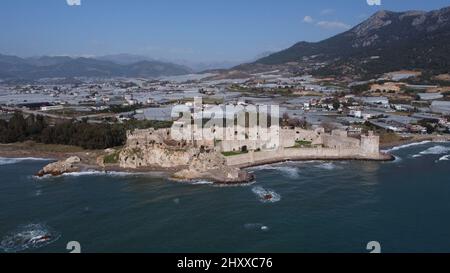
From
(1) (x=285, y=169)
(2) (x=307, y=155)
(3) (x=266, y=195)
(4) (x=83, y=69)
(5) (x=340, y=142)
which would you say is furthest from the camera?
(4) (x=83, y=69)

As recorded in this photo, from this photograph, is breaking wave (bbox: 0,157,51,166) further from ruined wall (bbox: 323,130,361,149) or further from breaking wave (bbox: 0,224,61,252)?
ruined wall (bbox: 323,130,361,149)

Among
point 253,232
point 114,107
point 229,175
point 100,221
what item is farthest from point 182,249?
point 114,107

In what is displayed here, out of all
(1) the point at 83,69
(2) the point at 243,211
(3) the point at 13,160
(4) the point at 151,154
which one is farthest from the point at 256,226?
(1) the point at 83,69

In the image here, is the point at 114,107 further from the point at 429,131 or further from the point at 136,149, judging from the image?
the point at 429,131

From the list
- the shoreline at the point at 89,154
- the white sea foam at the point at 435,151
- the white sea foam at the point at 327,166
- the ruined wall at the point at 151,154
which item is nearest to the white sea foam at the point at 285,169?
the shoreline at the point at 89,154

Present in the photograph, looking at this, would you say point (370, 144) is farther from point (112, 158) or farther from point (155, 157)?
point (112, 158)
